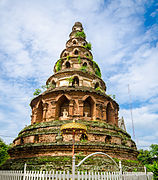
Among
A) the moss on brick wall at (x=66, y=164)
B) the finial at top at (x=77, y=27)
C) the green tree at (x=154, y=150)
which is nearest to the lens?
the moss on brick wall at (x=66, y=164)

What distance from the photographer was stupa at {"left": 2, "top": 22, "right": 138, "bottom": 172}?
1291cm

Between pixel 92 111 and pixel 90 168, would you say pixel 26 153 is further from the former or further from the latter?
pixel 92 111

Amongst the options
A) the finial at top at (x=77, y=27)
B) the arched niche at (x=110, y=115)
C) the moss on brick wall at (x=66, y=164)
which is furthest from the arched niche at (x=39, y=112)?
the finial at top at (x=77, y=27)

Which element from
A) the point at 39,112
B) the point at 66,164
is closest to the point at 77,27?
the point at 39,112

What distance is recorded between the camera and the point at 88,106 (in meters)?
18.3

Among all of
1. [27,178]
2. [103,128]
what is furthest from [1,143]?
[27,178]

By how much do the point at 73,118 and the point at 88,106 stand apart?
2.70 metres

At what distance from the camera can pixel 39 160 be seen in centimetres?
1212

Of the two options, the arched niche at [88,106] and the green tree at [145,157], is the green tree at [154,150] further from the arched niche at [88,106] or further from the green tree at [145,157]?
the arched niche at [88,106]

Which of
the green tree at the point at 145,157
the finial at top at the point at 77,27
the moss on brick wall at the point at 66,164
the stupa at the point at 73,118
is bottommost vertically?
the green tree at the point at 145,157

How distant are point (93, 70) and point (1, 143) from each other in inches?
586

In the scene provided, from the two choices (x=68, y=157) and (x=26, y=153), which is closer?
(x=68, y=157)

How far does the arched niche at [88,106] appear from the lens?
17.7 meters

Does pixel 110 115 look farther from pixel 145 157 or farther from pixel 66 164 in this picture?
pixel 145 157
